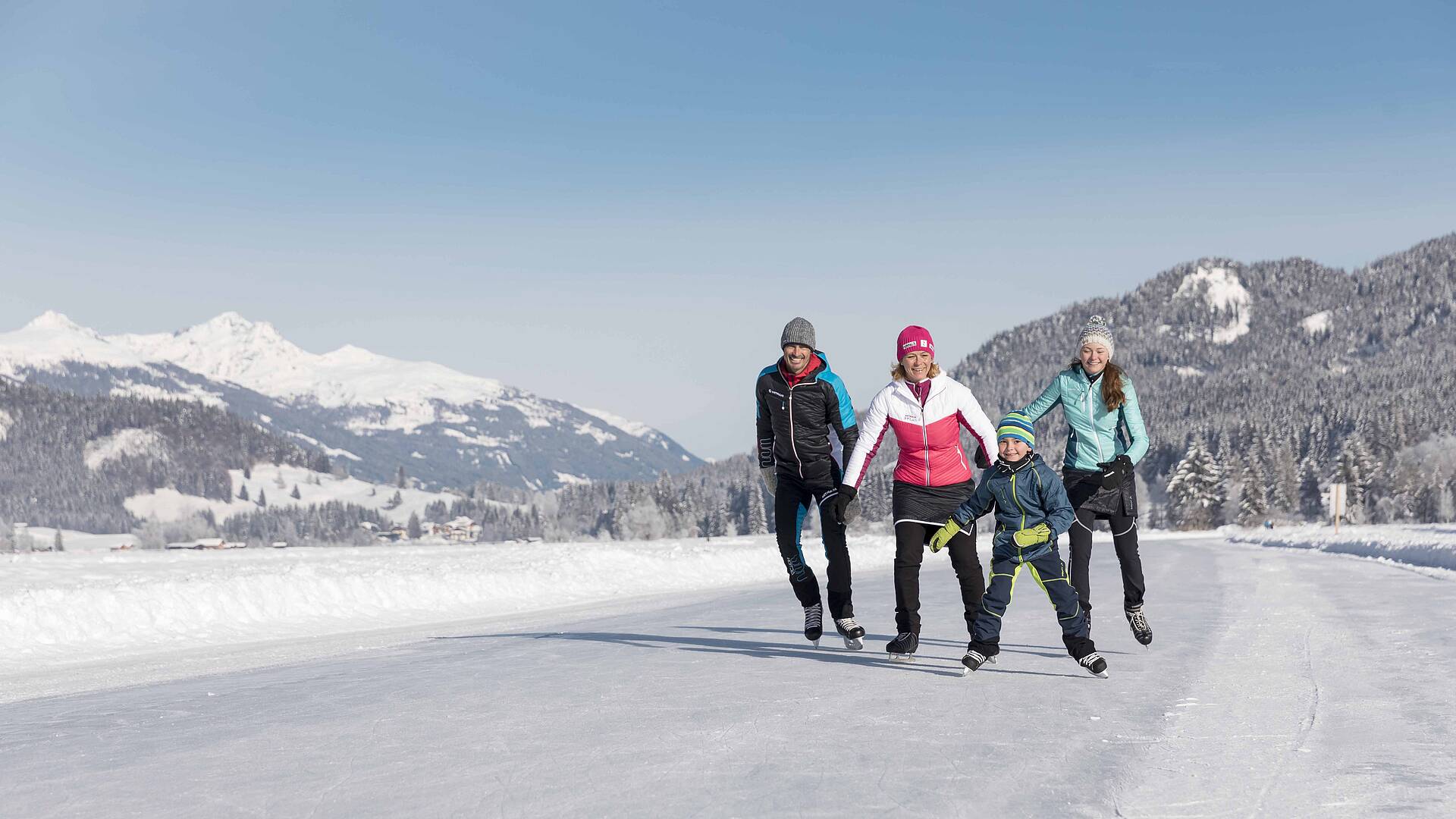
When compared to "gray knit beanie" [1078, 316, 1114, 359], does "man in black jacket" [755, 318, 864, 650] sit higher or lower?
lower

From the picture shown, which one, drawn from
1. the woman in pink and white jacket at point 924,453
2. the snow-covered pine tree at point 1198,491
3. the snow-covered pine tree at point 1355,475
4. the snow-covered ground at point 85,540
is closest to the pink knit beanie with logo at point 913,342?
the woman in pink and white jacket at point 924,453

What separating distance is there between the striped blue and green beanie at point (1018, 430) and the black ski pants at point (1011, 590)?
71 cm

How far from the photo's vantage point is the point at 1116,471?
8141mm

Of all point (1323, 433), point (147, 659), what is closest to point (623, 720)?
point (147, 659)

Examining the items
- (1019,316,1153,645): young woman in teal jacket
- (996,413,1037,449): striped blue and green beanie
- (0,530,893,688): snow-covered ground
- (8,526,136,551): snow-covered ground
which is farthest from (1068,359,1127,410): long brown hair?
(8,526,136,551): snow-covered ground

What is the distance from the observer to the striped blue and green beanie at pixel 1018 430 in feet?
23.5

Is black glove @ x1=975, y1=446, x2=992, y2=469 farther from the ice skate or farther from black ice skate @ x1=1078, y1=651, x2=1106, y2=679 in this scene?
black ice skate @ x1=1078, y1=651, x2=1106, y2=679

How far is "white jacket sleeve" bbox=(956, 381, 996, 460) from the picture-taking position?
7395mm

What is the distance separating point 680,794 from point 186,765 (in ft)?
7.44

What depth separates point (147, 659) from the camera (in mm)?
11094

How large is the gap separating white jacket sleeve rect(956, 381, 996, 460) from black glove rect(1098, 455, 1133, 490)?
118cm

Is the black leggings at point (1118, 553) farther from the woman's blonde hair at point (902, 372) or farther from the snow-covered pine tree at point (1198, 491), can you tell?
the snow-covered pine tree at point (1198, 491)

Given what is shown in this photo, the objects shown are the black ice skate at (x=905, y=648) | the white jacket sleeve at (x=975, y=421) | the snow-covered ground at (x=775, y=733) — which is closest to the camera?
the snow-covered ground at (x=775, y=733)

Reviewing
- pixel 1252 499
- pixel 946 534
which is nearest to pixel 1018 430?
pixel 946 534
